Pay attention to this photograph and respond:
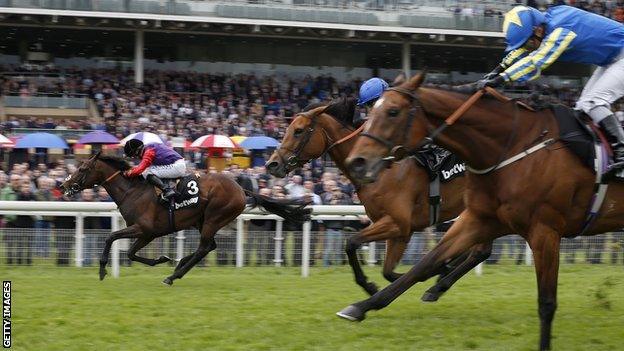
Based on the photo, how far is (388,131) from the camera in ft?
16.0

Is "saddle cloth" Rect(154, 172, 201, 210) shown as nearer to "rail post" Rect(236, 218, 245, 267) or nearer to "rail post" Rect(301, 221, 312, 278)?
"rail post" Rect(236, 218, 245, 267)

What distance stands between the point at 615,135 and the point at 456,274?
77.2 inches

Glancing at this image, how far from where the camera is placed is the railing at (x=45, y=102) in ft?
73.6

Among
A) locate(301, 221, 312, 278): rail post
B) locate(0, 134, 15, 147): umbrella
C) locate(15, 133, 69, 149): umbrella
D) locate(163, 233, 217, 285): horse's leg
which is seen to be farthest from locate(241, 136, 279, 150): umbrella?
locate(163, 233, 217, 285): horse's leg

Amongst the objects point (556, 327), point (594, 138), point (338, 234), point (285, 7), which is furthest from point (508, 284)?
point (285, 7)

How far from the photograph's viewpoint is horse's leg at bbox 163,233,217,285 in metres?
9.27

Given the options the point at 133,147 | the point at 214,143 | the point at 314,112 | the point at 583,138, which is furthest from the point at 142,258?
the point at 214,143

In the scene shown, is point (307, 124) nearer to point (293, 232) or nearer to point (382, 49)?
point (293, 232)

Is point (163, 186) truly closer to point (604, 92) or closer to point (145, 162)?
point (145, 162)

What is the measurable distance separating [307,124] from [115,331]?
9.13 ft

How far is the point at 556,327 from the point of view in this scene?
5.94 m

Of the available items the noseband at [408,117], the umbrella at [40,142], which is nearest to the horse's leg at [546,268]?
the noseband at [408,117]

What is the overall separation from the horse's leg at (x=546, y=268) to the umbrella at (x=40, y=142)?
13265mm

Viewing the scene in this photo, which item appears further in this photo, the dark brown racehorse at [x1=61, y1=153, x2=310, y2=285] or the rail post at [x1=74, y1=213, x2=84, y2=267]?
the rail post at [x1=74, y1=213, x2=84, y2=267]
